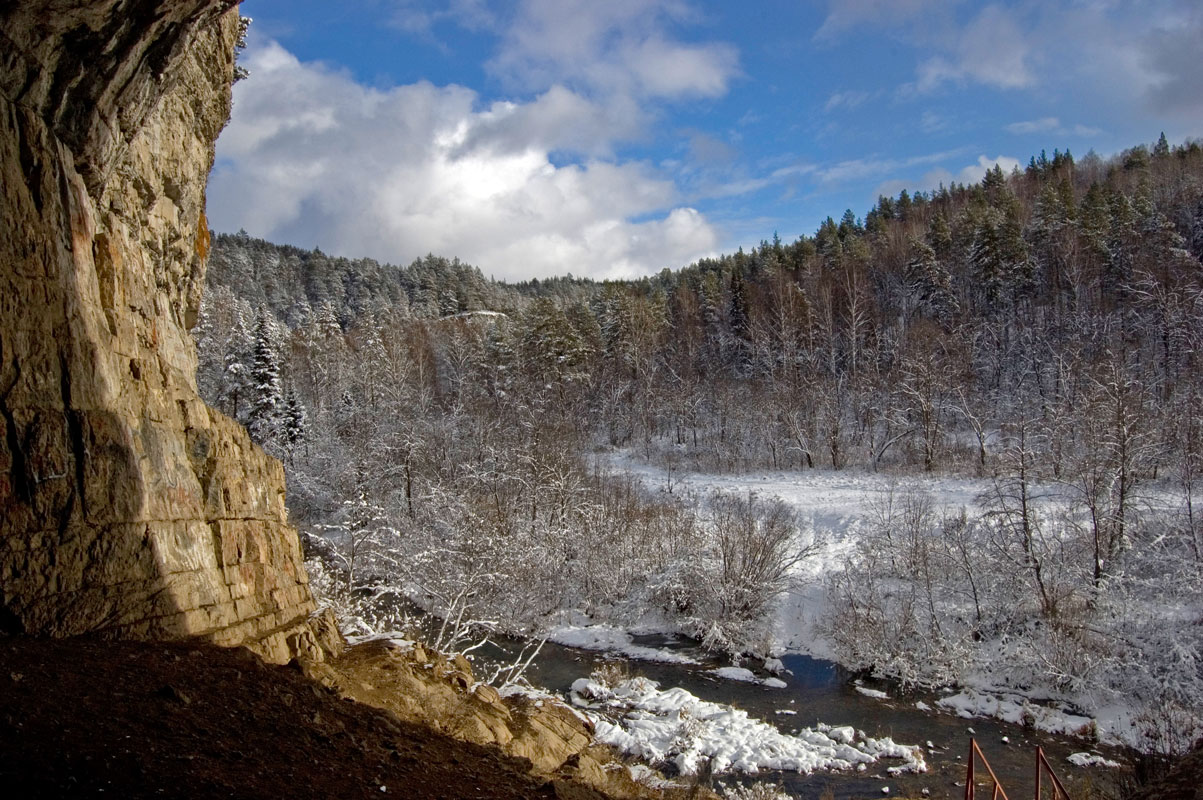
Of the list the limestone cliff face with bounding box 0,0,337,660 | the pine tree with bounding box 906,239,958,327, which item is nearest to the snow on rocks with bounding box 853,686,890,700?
the limestone cliff face with bounding box 0,0,337,660

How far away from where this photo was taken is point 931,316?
56281 millimetres

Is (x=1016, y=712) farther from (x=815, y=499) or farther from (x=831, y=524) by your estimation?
(x=815, y=499)

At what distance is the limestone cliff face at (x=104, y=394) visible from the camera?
571 cm

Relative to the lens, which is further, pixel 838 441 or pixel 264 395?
pixel 838 441

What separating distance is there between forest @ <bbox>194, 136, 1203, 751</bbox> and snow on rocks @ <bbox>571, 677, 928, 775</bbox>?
181 inches

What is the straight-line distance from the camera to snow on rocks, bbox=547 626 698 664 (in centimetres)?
2223

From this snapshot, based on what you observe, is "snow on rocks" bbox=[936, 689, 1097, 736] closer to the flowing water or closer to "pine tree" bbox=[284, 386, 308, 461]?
the flowing water

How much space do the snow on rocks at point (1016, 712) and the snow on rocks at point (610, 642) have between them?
25.5 feet

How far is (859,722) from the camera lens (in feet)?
56.3

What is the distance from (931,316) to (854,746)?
49.0 metres

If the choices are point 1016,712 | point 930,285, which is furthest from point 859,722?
point 930,285

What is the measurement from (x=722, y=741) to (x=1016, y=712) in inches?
343

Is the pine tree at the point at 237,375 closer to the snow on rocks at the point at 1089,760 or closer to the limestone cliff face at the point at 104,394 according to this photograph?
the limestone cliff face at the point at 104,394

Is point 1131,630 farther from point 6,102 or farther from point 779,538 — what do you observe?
point 6,102
